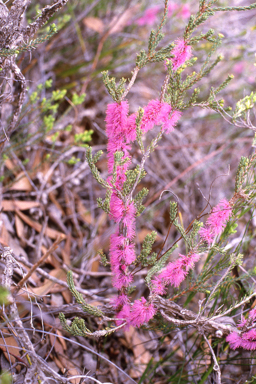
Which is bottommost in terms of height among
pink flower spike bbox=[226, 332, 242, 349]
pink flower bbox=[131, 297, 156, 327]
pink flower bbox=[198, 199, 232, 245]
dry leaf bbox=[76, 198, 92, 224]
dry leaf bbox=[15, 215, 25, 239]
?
pink flower spike bbox=[226, 332, 242, 349]

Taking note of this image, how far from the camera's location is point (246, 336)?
1.08 metres

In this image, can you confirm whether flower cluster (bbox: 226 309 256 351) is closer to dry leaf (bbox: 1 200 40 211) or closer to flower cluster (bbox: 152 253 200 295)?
flower cluster (bbox: 152 253 200 295)

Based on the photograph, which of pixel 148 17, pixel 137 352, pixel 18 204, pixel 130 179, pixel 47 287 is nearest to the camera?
pixel 130 179

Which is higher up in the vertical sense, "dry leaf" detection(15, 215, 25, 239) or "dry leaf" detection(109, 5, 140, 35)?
"dry leaf" detection(109, 5, 140, 35)

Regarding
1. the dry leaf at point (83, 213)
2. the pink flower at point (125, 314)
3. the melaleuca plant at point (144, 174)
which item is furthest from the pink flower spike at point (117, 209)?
the dry leaf at point (83, 213)

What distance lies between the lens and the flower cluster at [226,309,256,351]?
1.07 m

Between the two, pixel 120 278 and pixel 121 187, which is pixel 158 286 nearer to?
pixel 120 278

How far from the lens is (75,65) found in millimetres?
2408

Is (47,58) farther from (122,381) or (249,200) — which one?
(122,381)

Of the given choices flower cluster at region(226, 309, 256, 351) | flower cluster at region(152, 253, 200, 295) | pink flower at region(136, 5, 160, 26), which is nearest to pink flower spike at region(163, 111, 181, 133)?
flower cluster at region(152, 253, 200, 295)

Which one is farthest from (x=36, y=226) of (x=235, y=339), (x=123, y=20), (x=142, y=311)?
(x=123, y=20)

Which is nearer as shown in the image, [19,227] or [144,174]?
[144,174]

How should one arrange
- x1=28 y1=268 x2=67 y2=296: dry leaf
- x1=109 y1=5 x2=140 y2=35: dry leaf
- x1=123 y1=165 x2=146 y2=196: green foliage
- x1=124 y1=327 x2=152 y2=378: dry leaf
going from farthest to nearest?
x1=109 y1=5 x2=140 y2=35: dry leaf < x1=124 y1=327 x2=152 y2=378: dry leaf < x1=28 y1=268 x2=67 y2=296: dry leaf < x1=123 y1=165 x2=146 y2=196: green foliage

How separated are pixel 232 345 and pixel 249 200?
561 mm
